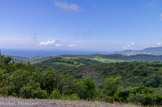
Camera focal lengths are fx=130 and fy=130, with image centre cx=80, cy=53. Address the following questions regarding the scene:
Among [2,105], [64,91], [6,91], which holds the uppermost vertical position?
[2,105]

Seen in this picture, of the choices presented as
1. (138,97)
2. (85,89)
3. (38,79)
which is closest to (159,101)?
(138,97)

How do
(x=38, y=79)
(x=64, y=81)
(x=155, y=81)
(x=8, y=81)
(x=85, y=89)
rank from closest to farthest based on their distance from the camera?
(x=8, y=81) → (x=38, y=79) → (x=64, y=81) → (x=85, y=89) → (x=155, y=81)

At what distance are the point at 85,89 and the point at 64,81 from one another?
131 inches

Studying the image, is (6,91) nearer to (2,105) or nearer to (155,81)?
(2,105)

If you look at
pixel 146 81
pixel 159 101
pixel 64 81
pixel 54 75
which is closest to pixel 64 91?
pixel 64 81

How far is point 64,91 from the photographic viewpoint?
1596 centimetres

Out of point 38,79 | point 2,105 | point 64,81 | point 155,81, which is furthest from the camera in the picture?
point 155,81

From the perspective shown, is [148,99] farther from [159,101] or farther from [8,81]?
[8,81]

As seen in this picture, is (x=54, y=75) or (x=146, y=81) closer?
(x=54, y=75)

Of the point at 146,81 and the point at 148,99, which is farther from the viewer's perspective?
the point at 146,81

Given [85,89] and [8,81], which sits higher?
[8,81]

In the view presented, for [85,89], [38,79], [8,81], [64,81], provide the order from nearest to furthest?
[8,81], [38,79], [64,81], [85,89]

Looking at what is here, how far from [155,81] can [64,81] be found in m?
33.3

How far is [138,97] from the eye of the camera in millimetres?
16547
